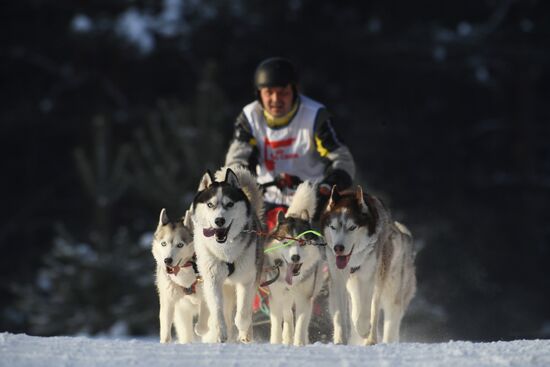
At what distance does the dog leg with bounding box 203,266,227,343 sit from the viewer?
A: 6.25 m

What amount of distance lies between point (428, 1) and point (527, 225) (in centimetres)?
455

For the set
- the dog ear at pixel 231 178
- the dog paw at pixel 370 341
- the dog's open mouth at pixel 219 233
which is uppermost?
the dog ear at pixel 231 178

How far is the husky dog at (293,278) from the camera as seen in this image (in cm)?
655

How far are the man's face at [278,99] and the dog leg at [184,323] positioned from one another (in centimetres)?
154

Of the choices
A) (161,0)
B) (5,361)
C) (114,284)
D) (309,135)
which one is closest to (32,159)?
(161,0)

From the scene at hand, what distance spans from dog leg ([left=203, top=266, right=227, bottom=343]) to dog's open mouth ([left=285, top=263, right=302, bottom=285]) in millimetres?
392

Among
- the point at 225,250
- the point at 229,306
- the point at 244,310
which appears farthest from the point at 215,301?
the point at 229,306

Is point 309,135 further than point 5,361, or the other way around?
point 309,135

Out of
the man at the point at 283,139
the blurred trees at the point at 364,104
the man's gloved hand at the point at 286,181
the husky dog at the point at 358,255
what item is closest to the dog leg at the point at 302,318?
the husky dog at the point at 358,255

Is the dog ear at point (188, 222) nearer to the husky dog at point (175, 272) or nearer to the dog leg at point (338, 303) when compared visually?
the husky dog at point (175, 272)

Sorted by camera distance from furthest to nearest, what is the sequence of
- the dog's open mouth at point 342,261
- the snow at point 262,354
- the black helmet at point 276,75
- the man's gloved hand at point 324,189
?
the black helmet at point 276,75 < the man's gloved hand at point 324,189 < the dog's open mouth at point 342,261 < the snow at point 262,354

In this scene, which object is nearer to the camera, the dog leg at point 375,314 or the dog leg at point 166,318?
the dog leg at point 375,314

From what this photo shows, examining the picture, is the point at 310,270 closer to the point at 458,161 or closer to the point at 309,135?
the point at 309,135

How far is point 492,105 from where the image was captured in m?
22.3
